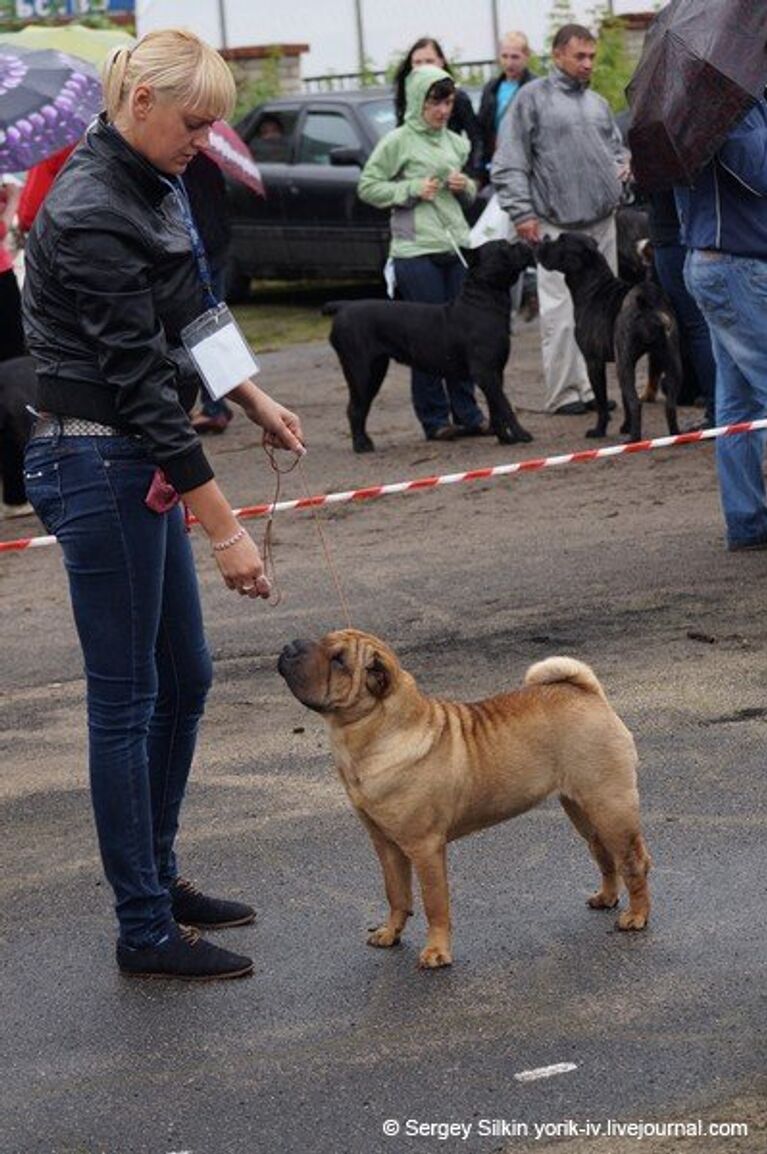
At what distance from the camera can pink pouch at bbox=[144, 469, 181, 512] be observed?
4.73 meters

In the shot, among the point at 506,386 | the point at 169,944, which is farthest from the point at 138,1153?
the point at 506,386

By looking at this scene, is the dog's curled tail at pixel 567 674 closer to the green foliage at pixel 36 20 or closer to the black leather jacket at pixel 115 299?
the black leather jacket at pixel 115 299

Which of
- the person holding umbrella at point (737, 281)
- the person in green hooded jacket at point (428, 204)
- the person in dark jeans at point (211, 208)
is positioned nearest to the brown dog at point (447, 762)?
the person holding umbrella at point (737, 281)

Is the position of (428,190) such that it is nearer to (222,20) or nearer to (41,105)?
(41,105)

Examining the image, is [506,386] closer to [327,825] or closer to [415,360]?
[415,360]

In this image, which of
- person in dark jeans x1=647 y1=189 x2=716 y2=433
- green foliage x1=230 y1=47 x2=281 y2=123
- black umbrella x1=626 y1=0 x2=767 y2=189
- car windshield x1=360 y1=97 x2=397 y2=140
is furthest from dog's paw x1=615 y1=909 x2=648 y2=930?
green foliage x1=230 y1=47 x2=281 y2=123

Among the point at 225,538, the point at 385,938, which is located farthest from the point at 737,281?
the point at 225,538

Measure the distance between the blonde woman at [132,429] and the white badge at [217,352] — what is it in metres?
0.03

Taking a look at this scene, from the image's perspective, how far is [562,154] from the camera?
12.7 m

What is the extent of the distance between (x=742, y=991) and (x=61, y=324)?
2.11 m

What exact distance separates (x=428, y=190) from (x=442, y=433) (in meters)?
1.48

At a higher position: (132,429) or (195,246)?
(195,246)

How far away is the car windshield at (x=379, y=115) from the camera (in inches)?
747

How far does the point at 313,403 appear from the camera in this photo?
15.2 metres
